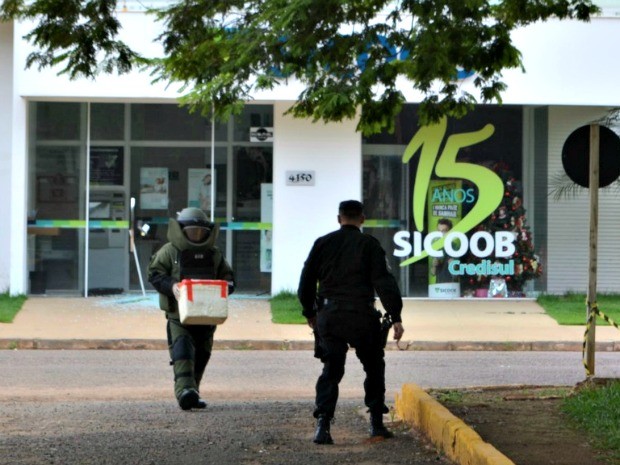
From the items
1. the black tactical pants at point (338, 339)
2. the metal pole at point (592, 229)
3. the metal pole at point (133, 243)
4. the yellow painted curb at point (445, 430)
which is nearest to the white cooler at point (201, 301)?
the black tactical pants at point (338, 339)

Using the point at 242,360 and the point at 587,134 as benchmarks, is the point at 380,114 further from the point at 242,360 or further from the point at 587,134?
the point at 242,360

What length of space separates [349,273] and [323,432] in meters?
1.13

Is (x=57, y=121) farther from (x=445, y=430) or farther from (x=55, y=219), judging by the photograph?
(x=445, y=430)

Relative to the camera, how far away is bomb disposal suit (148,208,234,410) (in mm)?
9773

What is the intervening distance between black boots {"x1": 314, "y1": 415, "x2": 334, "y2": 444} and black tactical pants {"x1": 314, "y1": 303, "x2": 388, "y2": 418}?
4 centimetres

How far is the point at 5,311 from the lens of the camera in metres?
18.4

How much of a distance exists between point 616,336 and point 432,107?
7.25m

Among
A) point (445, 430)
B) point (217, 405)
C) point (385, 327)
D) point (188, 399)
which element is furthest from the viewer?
point (217, 405)

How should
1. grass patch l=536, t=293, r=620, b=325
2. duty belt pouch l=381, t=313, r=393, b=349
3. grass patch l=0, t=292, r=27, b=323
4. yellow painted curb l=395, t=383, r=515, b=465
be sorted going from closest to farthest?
yellow painted curb l=395, t=383, r=515, b=465, duty belt pouch l=381, t=313, r=393, b=349, grass patch l=0, t=292, r=27, b=323, grass patch l=536, t=293, r=620, b=325

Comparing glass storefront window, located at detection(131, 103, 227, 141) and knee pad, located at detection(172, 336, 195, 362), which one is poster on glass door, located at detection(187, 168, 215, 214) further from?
knee pad, located at detection(172, 336, 195, 362)

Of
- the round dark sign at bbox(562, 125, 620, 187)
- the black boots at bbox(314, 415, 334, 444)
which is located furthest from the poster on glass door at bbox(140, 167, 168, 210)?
the black boots at bbox(314, 415, 334, 444)

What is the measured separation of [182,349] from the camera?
9.80 m

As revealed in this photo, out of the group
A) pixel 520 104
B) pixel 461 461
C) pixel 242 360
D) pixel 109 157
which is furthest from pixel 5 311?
pixel 461 461

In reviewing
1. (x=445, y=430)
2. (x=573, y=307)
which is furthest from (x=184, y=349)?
(x=573, y=307)
